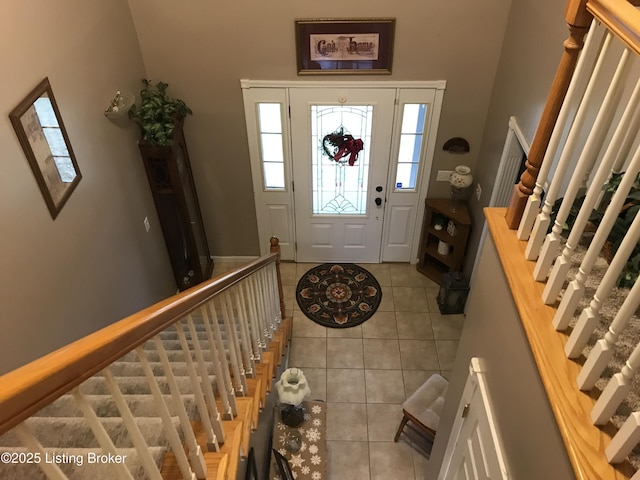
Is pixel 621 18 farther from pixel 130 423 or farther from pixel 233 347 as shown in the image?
pixel 233 347

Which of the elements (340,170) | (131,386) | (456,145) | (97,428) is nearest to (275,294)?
(340,170)

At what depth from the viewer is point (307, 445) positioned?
11.6ft

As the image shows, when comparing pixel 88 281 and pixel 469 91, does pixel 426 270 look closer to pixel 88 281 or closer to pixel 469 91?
pixel 469 91

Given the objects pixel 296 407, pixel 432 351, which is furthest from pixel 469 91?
pixel 296 407

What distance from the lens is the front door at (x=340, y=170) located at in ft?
15.0

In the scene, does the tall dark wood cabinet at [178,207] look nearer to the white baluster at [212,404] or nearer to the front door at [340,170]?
the front door at [340,170]

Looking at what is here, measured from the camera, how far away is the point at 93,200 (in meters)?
3.48

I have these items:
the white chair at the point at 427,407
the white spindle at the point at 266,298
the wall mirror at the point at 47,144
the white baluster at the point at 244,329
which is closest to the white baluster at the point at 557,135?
the white baluster at the point at 244,329

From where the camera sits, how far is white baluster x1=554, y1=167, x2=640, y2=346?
1.18m

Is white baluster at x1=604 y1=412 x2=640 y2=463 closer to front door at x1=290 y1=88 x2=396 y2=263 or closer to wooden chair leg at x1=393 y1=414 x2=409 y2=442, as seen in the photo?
wooden chair leg at x1=393 y1=414 x2=409 y2=442

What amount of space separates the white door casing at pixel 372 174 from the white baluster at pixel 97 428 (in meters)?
3.77

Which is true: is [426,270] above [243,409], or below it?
below

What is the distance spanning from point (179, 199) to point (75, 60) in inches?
62.2

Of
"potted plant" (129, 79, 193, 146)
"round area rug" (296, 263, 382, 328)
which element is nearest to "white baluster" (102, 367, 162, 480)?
"potted plant" (129, 79, 193, 146)
